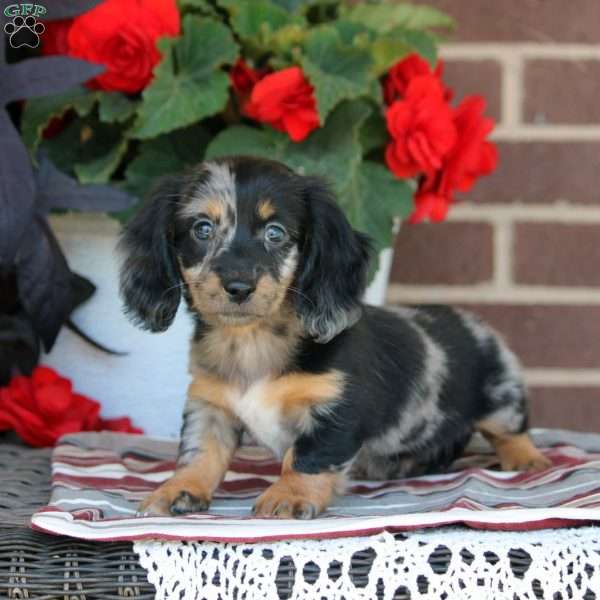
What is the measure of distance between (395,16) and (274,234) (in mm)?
1136

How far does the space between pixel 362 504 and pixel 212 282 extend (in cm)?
51

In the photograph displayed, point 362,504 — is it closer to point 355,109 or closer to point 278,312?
point 278,312

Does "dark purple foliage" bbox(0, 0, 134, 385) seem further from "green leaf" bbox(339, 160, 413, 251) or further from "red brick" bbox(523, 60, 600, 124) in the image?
"red brick" bbox(523, 60, 600, 124)

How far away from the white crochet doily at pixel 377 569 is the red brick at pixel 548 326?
1654mm

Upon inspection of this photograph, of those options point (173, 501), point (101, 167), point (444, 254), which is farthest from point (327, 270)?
point (444, 254)

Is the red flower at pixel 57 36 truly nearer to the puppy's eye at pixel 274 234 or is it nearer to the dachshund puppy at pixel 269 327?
the dachshund puppy at pixel 269 327

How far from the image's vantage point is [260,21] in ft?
9.12

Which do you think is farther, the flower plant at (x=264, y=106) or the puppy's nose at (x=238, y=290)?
the flower plant at (x=264, y=106)

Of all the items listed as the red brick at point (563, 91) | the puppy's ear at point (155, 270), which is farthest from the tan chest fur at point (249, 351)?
the red brick at point (563, 91)

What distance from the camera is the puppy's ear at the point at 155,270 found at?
85.7 inches

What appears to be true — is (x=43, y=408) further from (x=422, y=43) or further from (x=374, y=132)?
(x=422, y=43)

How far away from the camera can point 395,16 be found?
9.78 feet

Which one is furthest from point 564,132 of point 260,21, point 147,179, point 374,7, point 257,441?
point 257,441

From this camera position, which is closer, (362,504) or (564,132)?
(362,504)
